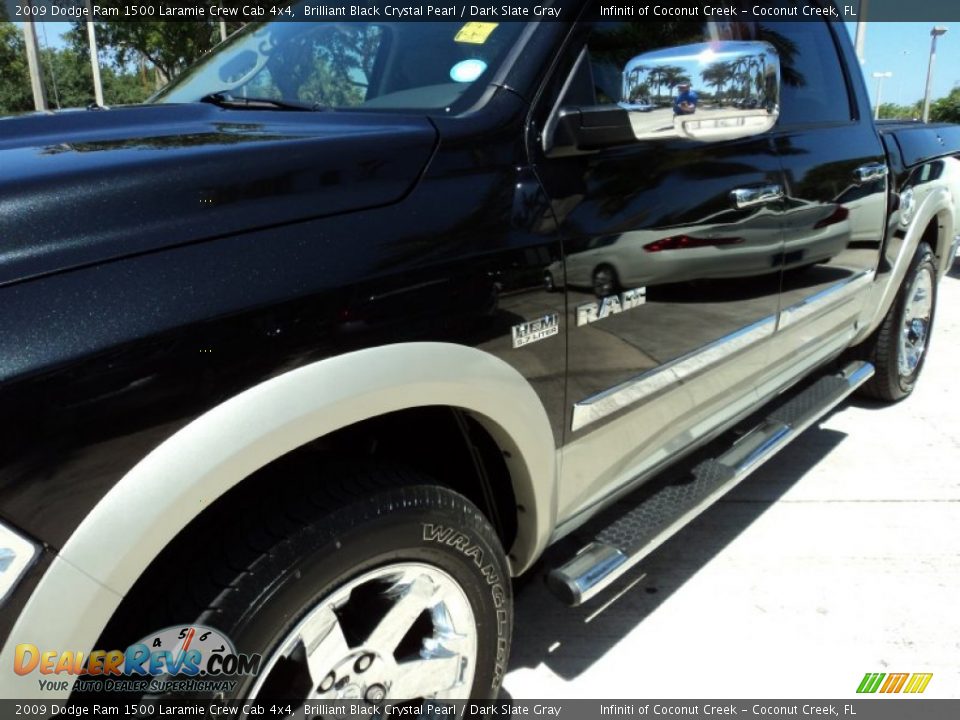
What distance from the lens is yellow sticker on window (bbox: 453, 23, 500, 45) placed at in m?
1.90

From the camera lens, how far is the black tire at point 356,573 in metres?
1.30

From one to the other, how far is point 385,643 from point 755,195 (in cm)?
166

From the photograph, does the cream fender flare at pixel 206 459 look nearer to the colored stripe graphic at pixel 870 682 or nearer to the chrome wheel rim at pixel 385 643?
the chrome wheel rim at pixel 385 643

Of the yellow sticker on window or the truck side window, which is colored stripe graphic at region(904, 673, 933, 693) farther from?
the yellow sticker on window

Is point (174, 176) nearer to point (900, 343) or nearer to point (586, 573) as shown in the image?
point (586, 573)

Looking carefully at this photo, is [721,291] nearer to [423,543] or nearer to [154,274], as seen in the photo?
[423,543]

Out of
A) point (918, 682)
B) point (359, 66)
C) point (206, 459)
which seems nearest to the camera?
point (206, 459)

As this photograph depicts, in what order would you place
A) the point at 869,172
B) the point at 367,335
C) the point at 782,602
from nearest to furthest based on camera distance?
1. the point at 367,335
2. the point at 782,602
3. the point at 869,172

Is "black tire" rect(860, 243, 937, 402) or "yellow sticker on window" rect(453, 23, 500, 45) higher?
"yellow sticker on window" rect(453, 23, 500, 45)

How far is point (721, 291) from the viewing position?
2.29 m

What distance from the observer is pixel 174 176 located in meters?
1.27

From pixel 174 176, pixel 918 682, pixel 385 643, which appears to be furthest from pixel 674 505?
pixel 174 176

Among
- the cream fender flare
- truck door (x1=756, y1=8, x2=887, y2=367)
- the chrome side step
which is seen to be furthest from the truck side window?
the cream fender flare

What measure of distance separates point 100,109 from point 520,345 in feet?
3.78
